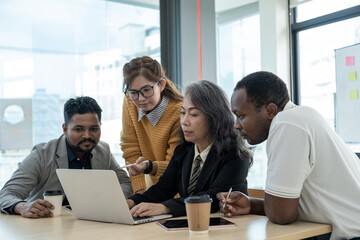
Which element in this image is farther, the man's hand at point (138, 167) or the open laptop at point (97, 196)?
the man's hand at point (138, 167)

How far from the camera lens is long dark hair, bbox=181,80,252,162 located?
192 cm

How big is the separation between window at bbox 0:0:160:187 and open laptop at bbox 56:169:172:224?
174cm

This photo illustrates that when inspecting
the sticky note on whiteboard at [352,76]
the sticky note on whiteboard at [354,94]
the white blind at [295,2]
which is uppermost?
the white blind at [295,2]

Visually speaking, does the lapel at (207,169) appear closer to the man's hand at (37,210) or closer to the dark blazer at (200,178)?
the dark blazer at (200,178)

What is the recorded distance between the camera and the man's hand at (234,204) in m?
1.64

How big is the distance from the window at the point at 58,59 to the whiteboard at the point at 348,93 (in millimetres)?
1991

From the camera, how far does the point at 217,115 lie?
199 centimetres

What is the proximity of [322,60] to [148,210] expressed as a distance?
3667 millimetres

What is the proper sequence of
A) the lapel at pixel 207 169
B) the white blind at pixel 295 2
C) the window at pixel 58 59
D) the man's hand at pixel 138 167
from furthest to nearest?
the white blind at pixel 295 2
the window at pixel 58 59
the man's hand at pixel 138 167
the lapel at pixel 207 169

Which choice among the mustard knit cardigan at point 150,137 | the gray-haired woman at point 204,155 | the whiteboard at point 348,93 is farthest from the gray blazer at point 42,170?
the whiteboard at point 348,93

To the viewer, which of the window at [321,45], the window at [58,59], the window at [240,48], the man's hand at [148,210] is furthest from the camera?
the window at [240,48]

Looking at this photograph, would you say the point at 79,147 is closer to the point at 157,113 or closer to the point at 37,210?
the point at 157,113

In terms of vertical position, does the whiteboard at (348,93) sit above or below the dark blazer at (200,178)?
above

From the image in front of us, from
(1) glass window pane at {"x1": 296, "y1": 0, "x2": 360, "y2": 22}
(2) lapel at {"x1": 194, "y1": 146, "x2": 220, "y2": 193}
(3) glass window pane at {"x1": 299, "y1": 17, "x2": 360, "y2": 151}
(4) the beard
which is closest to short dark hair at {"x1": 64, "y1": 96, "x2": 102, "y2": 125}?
(4) the beard
